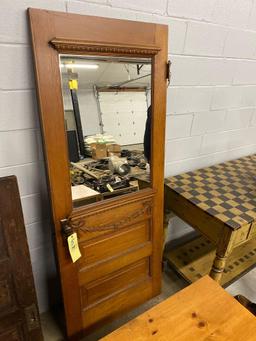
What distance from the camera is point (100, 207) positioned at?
1.04 metres

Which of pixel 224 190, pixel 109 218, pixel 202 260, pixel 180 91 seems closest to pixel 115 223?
pixel 109 218

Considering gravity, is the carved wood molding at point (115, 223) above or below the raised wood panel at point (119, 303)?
above

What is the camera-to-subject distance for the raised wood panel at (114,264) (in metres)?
1.13

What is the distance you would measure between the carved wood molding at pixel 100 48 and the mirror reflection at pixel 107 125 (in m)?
0.05

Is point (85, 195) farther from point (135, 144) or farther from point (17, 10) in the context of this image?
point (17, 10)

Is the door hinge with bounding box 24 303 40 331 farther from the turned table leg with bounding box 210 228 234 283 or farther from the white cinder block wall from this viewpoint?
the turned table leg with bounding box 210 228 234 283

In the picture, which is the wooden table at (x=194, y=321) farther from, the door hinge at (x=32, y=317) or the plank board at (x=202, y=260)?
the plank board at (x=202, y=260)

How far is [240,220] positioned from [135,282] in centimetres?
71

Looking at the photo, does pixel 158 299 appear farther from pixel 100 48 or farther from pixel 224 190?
pixel 100 48

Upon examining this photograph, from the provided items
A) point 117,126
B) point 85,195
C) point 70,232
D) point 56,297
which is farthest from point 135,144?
point 56,297

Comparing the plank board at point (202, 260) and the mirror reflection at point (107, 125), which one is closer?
the mirror reflection at point (107, 125)

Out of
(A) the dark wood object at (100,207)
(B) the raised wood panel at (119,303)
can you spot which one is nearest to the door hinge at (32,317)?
(A) the dark wood object at (100,207)

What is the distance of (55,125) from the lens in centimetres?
86

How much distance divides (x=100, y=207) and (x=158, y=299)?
888 mm
